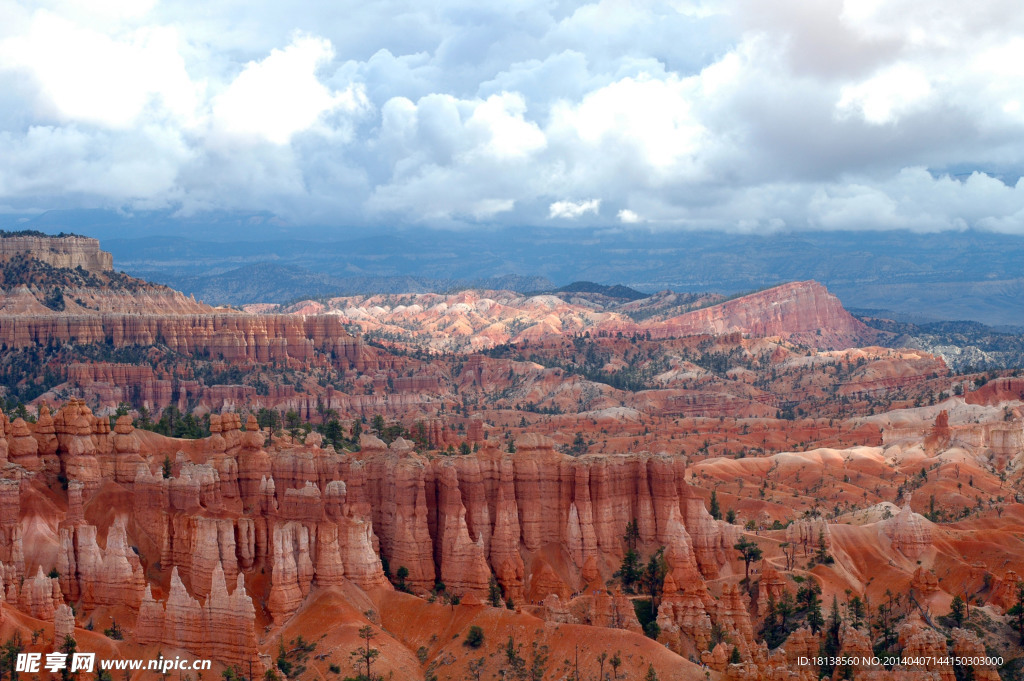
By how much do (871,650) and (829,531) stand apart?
2206cm

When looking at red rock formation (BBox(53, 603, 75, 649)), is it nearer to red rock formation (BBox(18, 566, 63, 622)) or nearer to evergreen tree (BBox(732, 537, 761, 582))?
red rock formation (BBox(18, 566, 63, 622))

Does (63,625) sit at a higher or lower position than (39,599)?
lower

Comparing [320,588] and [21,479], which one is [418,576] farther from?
[21,479]

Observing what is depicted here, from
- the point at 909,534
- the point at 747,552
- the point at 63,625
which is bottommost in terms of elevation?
the point at 909,534

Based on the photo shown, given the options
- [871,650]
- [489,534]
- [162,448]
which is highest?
[162,448]

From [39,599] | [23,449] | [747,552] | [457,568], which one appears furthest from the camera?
[747,552]

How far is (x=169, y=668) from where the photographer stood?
68.4 m

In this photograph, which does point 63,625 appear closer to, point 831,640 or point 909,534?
point 831,640

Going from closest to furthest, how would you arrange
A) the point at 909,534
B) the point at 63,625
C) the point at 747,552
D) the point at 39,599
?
the point at 63,625
the point at 39,599
the point at 747,552
the point at 909,534

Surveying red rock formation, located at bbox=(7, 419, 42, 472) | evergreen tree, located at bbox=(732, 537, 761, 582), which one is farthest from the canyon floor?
evergreen tree, located at bbox=(732, 537, 761, 582)

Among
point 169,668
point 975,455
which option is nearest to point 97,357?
point 975,455

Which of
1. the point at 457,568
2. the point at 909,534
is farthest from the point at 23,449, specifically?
the point at 909,534

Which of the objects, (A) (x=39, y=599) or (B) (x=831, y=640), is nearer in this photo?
(A) (x=39, y=599)

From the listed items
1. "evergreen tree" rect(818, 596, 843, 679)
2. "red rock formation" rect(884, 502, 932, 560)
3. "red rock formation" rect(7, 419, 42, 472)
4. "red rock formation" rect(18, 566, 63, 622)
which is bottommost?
"evergreen tree" rect(818, 596, 843, 679)
